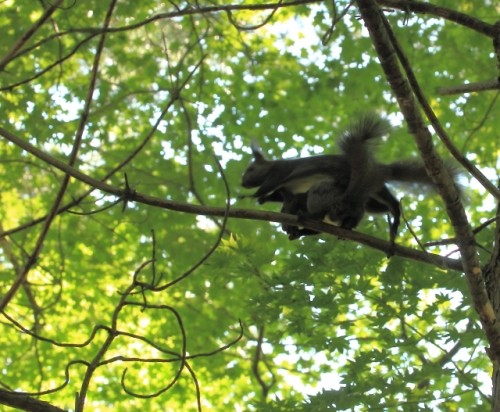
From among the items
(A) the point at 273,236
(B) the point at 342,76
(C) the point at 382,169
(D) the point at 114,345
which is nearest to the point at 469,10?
(B) the point at 342,76

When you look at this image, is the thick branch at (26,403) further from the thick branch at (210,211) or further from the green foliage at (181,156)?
the green foliage at (181,156)

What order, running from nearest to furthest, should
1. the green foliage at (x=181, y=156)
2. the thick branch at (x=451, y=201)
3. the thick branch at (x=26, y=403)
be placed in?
1. the thick branch at (x=26, y=403)
2. the thick branch at (x=451, y=201)
3. the green foliage at (x=181, y=156)

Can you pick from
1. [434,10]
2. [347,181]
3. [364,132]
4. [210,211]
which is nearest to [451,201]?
[434,10]

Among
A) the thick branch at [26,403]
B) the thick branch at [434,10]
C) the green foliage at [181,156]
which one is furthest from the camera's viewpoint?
the green foliage at [181,156]

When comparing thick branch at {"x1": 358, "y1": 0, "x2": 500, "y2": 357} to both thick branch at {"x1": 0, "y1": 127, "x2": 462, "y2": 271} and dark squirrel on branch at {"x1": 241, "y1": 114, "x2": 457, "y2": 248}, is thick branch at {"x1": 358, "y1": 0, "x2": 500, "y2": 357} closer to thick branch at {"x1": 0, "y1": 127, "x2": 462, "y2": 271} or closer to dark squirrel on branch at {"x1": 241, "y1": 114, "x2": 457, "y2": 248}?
thick branch at {"x1": 0, "y1": 127, "x2": 462, "y2": 271}

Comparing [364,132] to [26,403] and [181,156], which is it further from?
[181,156]

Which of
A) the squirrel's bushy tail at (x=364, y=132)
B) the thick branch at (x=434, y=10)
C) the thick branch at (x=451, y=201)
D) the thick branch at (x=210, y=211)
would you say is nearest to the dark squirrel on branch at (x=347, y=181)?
the squirrel's bushy tail at (x=364, y=132)

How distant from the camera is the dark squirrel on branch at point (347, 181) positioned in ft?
13.4

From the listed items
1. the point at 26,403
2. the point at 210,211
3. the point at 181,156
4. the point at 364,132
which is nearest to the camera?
the point at 26,403

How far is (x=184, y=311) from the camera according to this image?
7.66 meters

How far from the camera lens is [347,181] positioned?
14.2ft

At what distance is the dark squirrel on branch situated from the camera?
407 centimetres

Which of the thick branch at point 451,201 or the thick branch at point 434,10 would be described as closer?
the thick branch at point 451,201

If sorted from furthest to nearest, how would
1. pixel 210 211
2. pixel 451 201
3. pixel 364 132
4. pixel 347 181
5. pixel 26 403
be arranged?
pixel 347 181 < pixel 364 132 < pixel 210 211 < pixel 451 201 < pixel 26 403
